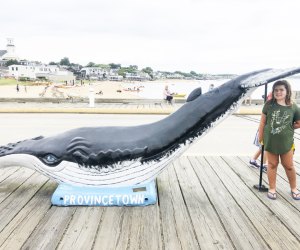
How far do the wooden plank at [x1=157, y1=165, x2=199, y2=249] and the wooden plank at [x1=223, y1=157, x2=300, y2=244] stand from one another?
2.70ft

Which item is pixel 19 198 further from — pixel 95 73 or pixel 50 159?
pixel 95 73

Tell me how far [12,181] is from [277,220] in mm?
3986

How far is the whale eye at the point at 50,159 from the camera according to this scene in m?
4.55

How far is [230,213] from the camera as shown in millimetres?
4355

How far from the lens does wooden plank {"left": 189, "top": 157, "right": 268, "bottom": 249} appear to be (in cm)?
365

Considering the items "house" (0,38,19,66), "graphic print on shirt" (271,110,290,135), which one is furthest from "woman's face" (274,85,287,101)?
"house" (0,38,19,66)

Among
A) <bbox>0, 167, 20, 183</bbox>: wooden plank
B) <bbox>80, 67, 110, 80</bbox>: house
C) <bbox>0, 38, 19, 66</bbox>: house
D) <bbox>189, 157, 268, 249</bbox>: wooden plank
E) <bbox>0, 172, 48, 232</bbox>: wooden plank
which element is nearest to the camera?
<bbox>189, 157, 268, 249</bbox>: wooden plank

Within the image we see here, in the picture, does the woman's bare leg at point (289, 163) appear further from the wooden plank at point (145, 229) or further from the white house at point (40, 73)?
the white house at point (40, 73)

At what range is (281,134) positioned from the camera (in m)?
4.54

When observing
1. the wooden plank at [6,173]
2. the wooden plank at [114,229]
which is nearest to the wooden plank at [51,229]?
the wooden plank at [114,229]

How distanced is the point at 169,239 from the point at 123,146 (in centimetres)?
138

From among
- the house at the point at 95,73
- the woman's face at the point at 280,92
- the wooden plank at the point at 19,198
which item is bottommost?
the house at the point at 95,73

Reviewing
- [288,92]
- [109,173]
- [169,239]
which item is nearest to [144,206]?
[109,173]

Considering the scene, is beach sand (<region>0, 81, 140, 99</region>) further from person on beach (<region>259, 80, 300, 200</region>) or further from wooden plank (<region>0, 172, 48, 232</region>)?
person on beach (<region>259, 80, 300, 200</region>)
